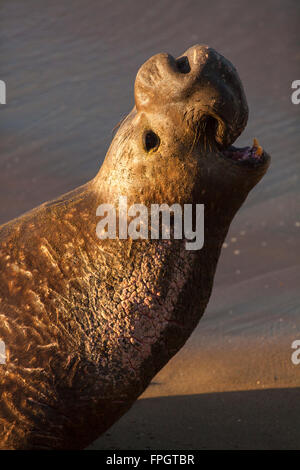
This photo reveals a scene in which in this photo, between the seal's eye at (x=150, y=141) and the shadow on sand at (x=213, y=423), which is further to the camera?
the shadow on sand at (x=213, y=423)

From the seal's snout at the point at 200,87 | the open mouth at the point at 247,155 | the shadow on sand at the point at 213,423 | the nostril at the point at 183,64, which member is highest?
the nostril at the point at 183,64

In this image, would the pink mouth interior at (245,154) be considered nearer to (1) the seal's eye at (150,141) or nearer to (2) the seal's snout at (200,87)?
(2) the seal's snout at (200,87)

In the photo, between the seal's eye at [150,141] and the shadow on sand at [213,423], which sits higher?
the seal's eye at [150,141]

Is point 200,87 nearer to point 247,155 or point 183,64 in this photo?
point 183,64

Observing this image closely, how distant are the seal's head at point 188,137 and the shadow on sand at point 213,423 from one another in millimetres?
1089

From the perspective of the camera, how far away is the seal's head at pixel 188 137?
5.02ft

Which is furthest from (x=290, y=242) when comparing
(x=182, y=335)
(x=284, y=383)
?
(x=182, y=335)

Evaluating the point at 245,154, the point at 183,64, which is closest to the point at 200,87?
the point at 183,64

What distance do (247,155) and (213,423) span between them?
1.27m

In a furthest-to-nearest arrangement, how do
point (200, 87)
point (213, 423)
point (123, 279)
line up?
point (213, 423) < point (123, 279) < point (200, 87)

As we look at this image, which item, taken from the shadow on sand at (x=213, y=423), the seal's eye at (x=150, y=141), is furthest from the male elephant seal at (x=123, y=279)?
the shadow on sand at (x=213, y=423)

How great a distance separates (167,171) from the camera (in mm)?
1585

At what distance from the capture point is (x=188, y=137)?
1563 millimetres

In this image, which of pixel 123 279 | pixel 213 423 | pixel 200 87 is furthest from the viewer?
pixel 213 423
